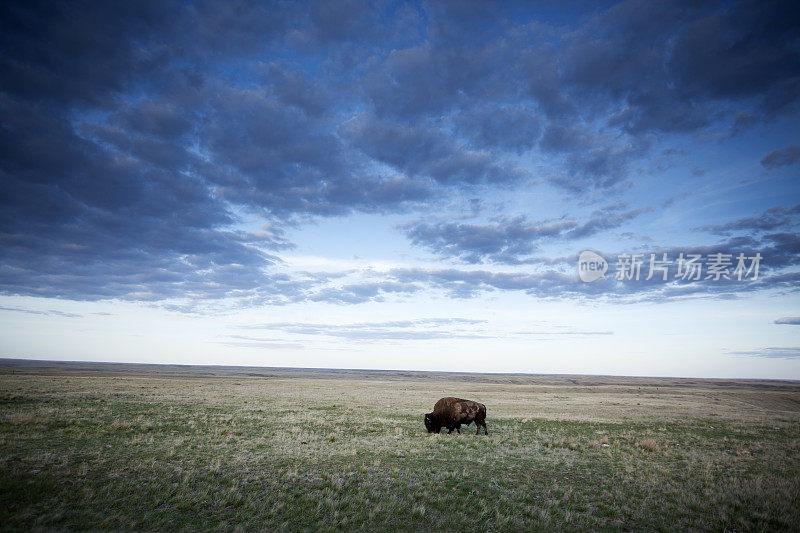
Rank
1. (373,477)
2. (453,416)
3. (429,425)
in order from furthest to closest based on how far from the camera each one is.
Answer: (453,416) < (429,425) < (373,477)

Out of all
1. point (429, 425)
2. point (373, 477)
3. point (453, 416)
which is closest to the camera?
point (373, 477)

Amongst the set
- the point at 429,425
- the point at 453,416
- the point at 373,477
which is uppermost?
the point at 453,416

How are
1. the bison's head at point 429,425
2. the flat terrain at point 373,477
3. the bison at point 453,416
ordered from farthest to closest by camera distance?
the bison at point 453,416
the bison's head at point 429,425
the flat terrain at point 373,477

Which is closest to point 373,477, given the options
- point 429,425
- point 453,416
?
point 429,425

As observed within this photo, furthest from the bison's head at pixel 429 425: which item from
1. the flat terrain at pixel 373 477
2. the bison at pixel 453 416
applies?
the flat terrain at pixel 373 477

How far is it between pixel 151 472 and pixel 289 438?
654cm

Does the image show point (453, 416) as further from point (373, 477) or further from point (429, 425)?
point (373, 477)

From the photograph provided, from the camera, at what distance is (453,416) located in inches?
758

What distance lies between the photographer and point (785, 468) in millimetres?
13102

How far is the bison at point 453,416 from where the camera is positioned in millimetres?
19106

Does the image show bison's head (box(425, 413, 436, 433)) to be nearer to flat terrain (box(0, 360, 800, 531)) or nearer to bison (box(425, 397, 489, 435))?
bison (box(425, 397, 489, 435))

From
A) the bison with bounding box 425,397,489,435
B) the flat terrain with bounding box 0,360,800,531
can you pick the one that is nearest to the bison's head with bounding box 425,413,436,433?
the bison with bounding box 425,397,489,435

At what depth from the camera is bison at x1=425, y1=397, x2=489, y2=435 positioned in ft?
62.7

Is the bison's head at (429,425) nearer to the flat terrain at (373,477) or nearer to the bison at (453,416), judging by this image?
the bison at (453,416)
